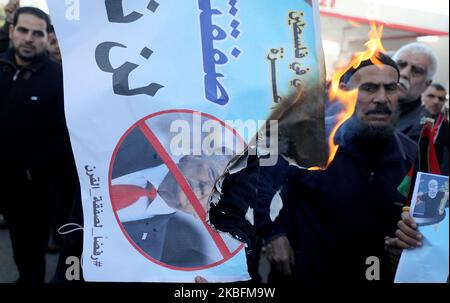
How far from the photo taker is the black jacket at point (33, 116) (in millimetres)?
2324

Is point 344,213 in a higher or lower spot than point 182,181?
lower

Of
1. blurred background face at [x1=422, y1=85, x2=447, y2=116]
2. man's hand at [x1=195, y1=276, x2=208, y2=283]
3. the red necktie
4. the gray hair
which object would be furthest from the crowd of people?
blurred background face at [x1=422, y1=85, x2=447, y2=116]

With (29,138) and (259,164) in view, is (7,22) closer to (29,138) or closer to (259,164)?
(29,138)

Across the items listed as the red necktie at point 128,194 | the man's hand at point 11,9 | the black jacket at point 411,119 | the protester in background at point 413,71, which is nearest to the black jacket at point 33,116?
the man's hand at point 11,9

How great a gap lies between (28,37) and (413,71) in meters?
2.04

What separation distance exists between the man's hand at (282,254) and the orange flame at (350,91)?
0.34 meters

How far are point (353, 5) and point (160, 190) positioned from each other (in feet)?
5.94

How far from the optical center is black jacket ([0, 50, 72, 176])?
2324mm

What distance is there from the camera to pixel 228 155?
4.98 ft

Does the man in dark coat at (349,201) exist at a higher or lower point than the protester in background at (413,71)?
lower

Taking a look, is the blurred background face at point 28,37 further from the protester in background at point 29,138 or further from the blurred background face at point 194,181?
the blurred background face at point 194,181

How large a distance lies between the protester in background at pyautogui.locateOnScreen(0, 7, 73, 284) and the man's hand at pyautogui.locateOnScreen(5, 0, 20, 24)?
0.23ft

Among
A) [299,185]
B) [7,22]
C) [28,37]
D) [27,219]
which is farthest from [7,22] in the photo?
[299,185]

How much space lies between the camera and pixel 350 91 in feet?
6.26
